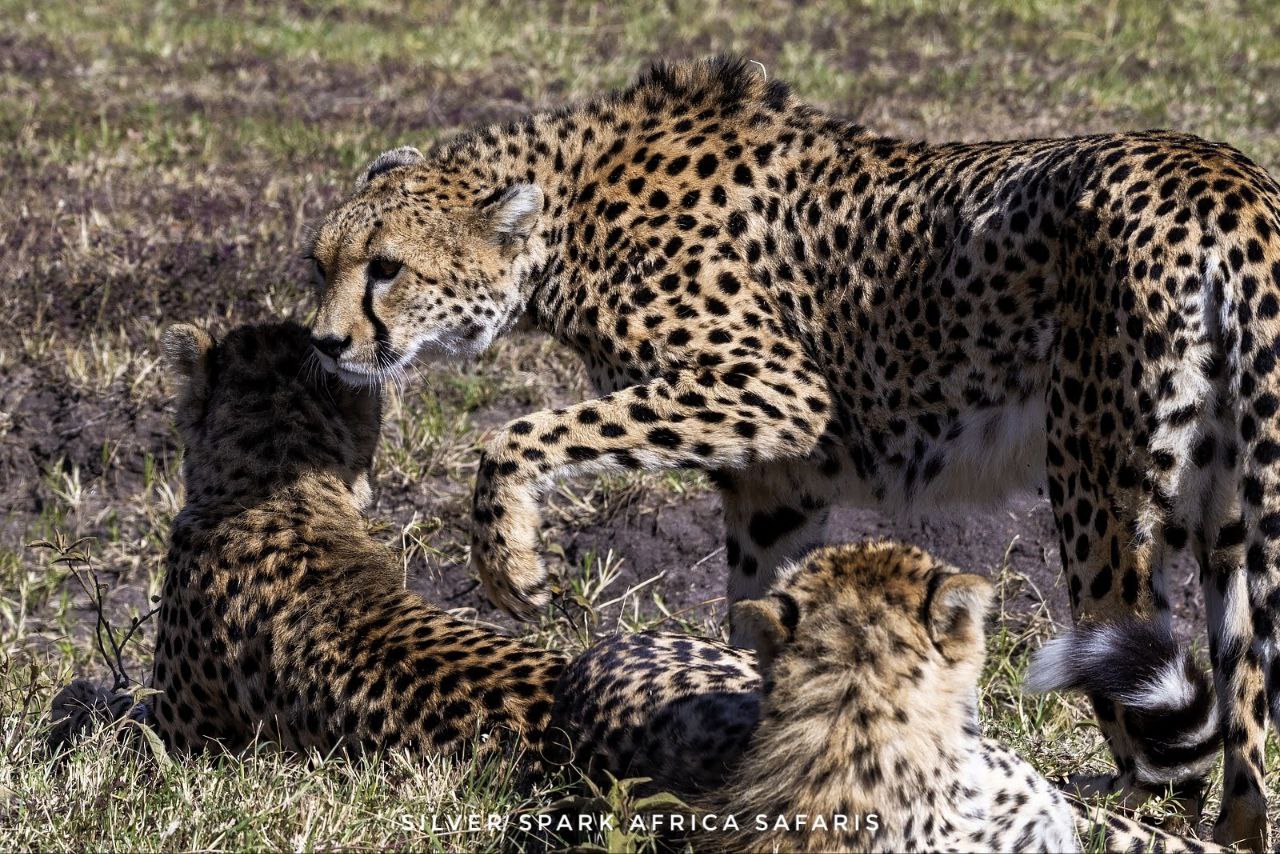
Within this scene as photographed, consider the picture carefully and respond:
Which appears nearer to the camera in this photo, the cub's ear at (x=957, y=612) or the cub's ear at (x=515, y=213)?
the cub's ear at (x=957, y=612)

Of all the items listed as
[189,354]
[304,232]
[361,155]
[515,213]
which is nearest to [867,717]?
[515,213]

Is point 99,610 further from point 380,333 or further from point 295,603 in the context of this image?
point 380,333


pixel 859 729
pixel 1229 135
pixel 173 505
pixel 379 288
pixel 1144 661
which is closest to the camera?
pixel 859 729

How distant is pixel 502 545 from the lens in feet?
13.3

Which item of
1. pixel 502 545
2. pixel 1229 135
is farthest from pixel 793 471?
pixel 1229 135

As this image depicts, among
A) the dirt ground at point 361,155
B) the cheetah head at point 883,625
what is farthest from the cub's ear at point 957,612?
the dirt ground at point 361,155

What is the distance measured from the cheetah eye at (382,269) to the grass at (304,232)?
79 centimetres

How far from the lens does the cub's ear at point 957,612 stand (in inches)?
103

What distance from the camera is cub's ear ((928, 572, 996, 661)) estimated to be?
2607 millimetres

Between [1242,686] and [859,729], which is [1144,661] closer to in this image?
[1242,686]

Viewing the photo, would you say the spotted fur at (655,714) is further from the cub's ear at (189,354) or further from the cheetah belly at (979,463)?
the cub's ear at (189,354)

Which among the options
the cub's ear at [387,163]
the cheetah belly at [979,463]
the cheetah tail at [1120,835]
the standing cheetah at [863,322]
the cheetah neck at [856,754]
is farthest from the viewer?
the cub's ear at [387,163]

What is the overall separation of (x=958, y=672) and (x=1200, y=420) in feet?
3.74

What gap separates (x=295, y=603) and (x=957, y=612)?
5.69 feet
